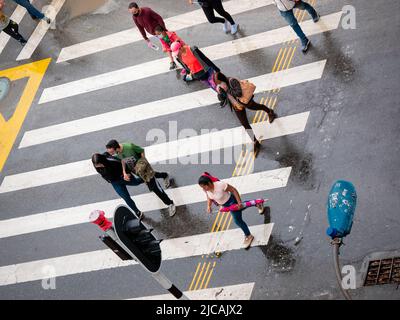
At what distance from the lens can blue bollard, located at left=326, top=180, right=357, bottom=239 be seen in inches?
321

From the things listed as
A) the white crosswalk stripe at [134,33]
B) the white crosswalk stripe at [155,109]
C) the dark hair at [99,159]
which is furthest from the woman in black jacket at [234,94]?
the white crosswalk stripe at [134,33]

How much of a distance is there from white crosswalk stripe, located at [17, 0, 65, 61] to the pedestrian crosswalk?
1721 millimetres

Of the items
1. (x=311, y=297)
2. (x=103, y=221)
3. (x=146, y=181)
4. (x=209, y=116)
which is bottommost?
(x=311, y=297)

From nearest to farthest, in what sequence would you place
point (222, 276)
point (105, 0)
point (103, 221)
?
point (103, 221)
point (222, 276)
point (105, 0)

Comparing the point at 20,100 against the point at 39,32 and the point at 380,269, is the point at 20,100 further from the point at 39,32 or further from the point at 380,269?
the point at 380,269

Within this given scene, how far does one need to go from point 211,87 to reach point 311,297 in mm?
5225

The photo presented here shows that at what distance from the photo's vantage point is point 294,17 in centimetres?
1320

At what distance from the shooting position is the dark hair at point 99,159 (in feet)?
36.5

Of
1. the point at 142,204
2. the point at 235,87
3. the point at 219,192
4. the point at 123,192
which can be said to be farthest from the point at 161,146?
the point at 219,192

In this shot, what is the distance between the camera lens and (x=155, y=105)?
14344 mm

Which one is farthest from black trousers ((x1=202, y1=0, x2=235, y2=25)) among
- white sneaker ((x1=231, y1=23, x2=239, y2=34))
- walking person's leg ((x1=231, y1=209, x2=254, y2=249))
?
walking person's leg ((x1=231, y1=209, x2=254, y2=249))

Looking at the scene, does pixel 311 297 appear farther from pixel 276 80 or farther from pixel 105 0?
pixel 105 0

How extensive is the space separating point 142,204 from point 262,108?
317cm
